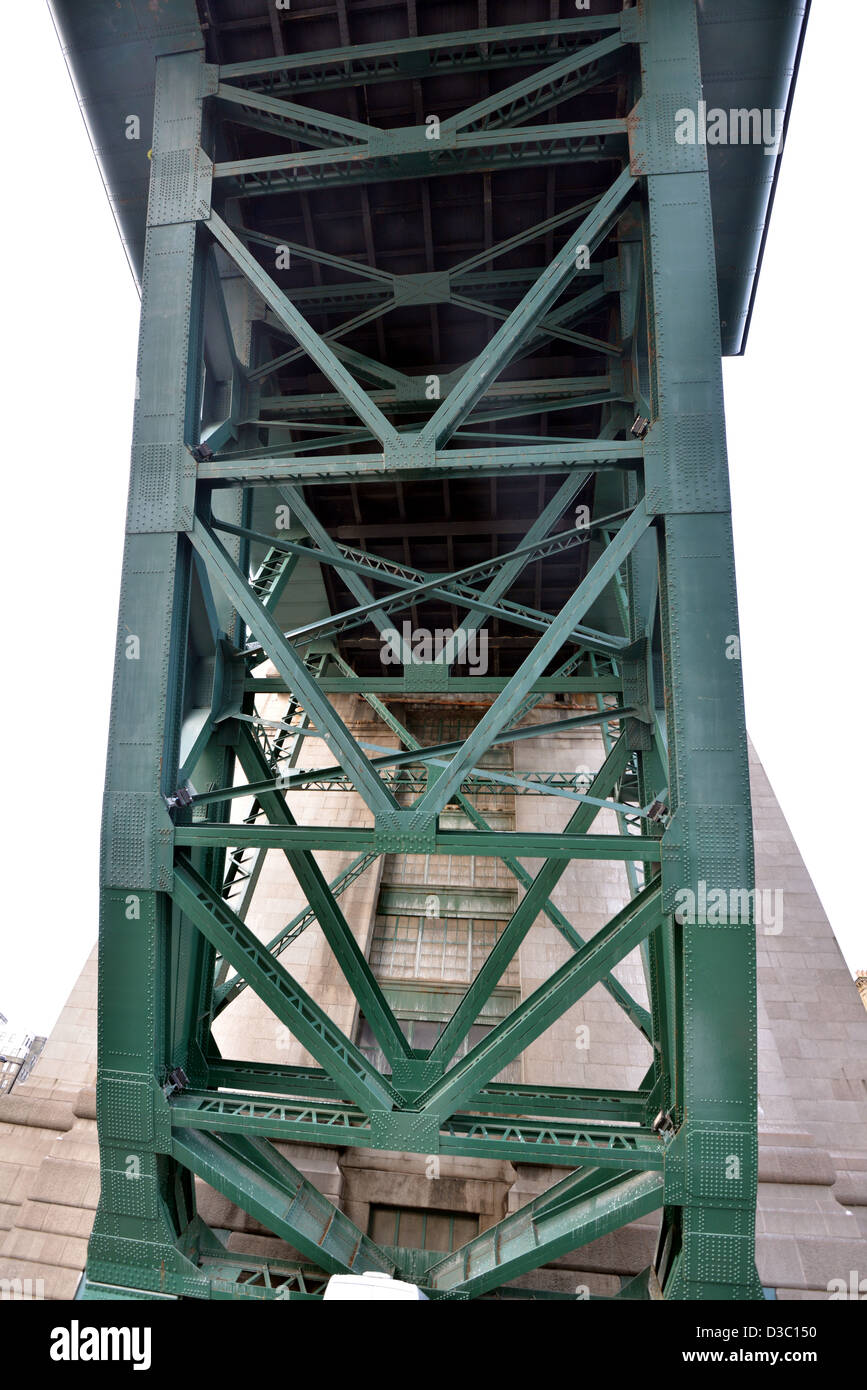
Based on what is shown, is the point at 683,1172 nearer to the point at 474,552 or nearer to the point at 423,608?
the point at 474,552

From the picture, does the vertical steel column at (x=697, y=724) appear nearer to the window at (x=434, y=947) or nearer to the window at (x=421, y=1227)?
the window at (x=421, y=1227)

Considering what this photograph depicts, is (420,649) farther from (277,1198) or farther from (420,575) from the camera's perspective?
(277,1198)

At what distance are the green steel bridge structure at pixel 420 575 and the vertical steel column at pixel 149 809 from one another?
37 mm

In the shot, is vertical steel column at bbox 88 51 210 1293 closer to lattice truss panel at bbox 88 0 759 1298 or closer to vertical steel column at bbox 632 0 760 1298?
lattice truss panel at bbox 88 0 759 1298

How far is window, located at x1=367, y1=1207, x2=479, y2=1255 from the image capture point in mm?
12352

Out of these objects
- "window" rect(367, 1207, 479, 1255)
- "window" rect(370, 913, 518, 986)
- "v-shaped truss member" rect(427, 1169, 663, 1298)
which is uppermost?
"window" rect(370, 913, 518, 986)

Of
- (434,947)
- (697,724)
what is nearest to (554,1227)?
(697,724)

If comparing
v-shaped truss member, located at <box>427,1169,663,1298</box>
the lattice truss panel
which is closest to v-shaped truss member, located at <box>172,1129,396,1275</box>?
the lattice truss panel

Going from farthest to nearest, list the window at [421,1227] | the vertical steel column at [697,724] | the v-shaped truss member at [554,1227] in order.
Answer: the window at [421,1227] → the v-shaped truss member at [554,1227] → the vertical steel column at [697,724]

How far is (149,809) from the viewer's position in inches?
318

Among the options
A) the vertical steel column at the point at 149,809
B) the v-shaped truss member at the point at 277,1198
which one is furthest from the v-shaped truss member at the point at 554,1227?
the vertical steel column at the point at 149,809

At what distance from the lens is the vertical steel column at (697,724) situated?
7.06 metres

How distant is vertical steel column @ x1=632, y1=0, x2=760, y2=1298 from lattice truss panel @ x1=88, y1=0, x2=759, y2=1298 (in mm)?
34

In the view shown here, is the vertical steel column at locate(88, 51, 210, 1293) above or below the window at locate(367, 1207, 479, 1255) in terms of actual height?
above
